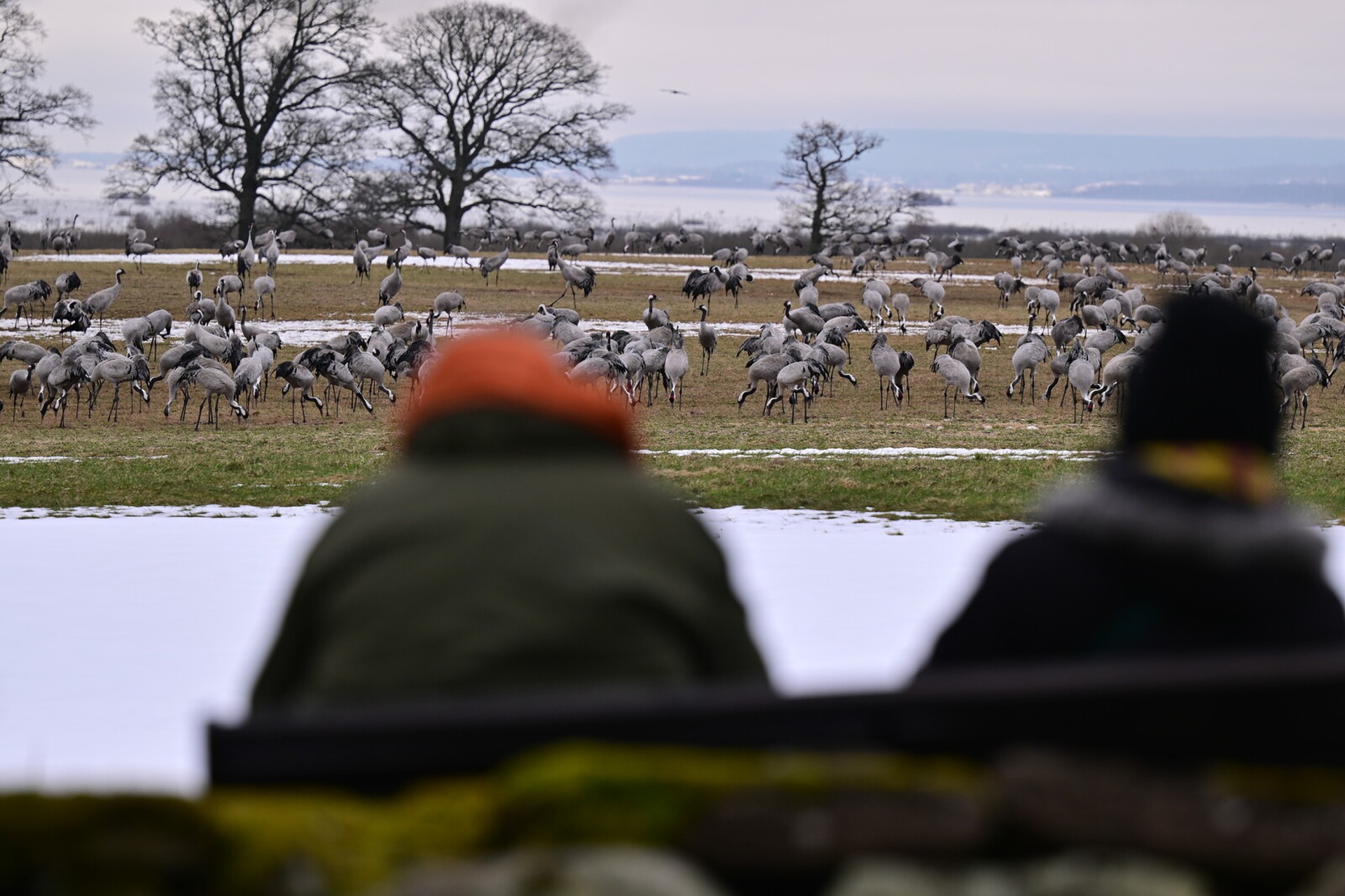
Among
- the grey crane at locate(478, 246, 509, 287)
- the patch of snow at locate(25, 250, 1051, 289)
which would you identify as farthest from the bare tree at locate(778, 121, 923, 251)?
the grey crane at locate(478, 246, 509, 287)

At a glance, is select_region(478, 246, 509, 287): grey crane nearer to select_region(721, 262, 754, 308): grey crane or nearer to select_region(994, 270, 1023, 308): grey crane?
select_region(721, 262, 754, 308): grey crane

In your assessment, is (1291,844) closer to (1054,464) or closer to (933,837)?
(933,837)

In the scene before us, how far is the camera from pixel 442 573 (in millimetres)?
2014

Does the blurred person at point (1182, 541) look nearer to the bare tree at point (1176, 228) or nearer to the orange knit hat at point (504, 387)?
the orange knit hat at point (504, 387)

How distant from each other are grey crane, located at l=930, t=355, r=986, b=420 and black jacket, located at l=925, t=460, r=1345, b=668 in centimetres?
1762

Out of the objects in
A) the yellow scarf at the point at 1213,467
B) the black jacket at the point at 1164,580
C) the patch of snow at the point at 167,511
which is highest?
the yellow scarf at the point at 1213,467

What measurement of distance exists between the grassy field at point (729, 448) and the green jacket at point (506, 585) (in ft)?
2.99

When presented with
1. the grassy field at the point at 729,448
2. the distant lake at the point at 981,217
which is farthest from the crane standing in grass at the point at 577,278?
the distant lake at the point at 981,217

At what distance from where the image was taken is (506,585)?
2.00 metres

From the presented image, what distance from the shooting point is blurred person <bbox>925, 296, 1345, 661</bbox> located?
2176mm

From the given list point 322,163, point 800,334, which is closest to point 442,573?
point 800,334

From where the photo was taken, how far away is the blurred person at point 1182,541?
2176 mm

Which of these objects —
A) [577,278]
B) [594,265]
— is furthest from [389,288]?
Result: [594,265]

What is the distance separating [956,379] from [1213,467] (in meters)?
18.5
